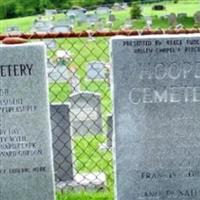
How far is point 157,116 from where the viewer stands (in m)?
5.46

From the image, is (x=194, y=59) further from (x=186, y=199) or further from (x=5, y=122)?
(x=5, y=122)

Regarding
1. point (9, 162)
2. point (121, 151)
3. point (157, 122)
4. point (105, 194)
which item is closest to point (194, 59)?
point (157, 122)

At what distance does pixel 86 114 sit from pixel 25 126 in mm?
4902

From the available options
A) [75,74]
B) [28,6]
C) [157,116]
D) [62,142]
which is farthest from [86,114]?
[28,6]

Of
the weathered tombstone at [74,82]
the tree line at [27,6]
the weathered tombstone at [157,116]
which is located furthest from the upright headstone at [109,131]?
the tree line at [27,6]

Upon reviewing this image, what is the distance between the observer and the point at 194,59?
213 inches

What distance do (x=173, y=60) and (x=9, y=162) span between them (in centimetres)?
153

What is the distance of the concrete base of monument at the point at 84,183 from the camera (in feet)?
24.8

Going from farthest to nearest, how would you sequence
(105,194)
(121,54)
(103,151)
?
(103,151), (105,194), (121,54)

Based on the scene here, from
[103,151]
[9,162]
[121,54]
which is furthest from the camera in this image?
[103,151]

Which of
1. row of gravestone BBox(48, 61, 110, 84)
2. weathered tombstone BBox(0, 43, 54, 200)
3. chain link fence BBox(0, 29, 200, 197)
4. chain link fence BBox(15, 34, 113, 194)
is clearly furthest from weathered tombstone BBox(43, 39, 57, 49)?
weathered tombstone BBox(0, 43, 54, 200)

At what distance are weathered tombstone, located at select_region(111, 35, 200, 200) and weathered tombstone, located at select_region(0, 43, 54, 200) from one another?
0.59 m

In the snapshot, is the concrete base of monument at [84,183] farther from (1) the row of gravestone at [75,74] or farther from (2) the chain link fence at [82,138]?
(1) the row of gravestone at [75,74]

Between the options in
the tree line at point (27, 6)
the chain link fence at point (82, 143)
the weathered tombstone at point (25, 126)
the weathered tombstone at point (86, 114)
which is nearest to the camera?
the weathered tombstone at point (25, 126)
